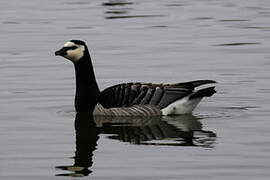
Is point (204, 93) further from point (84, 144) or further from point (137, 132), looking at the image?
point (84, 144)

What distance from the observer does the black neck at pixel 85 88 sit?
17703mm

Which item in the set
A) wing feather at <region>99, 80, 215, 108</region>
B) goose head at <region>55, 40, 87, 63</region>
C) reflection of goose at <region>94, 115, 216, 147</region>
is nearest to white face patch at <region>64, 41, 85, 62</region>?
goose head at <region>55, 40, 87, 63</region>

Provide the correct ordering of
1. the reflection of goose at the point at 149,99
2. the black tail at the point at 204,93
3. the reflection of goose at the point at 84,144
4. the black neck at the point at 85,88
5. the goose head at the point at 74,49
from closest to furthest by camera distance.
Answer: the reflection of goose at the point at 84,144, the black tail at the point at 204,93, the reflection of goose at the point at 149,99, the black neck at the point at 85,88, the goose head at the point at 74,49

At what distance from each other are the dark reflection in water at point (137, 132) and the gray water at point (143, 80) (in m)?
0.02

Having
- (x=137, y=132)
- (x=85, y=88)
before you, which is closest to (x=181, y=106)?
(x=137, y=132)

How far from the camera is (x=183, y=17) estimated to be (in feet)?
103

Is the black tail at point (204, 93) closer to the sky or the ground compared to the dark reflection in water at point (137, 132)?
closer to the sky

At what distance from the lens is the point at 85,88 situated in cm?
1789

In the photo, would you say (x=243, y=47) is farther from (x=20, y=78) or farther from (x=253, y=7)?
(x=253, y=7)

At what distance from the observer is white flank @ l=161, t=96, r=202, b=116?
56.7 feet

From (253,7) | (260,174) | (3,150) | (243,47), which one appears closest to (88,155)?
(3,150)

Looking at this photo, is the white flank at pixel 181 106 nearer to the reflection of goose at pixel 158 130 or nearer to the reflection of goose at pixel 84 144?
the reflection of goose at pixel 158 130

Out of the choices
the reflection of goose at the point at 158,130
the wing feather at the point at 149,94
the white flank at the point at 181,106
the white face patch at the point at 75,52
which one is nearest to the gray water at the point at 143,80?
the reflection of goose at the point at 158,130

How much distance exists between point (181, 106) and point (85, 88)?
5.72 feet
